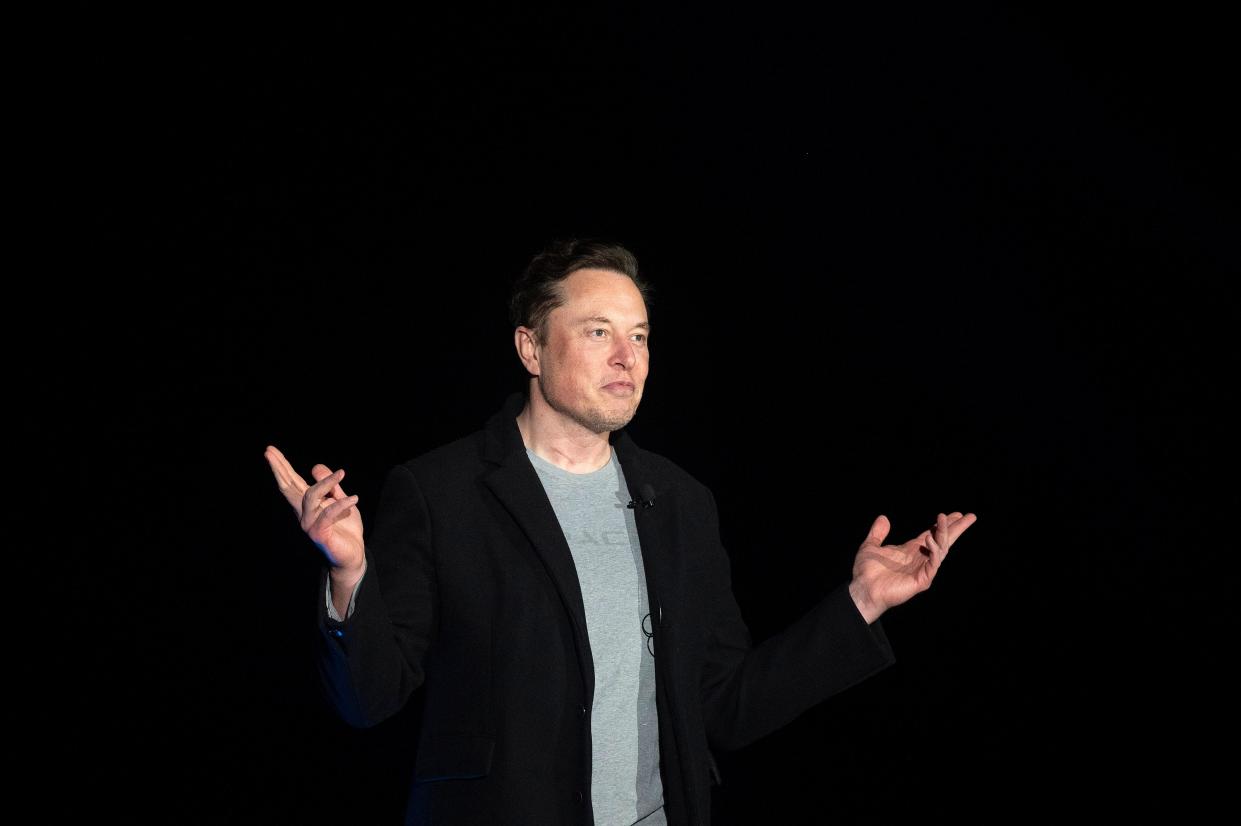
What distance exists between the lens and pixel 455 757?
1873mm

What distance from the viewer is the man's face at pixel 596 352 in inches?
83.7

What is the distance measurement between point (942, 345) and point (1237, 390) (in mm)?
768

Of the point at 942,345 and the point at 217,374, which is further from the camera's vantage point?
the point at 942,345

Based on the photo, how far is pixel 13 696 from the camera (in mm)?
2404

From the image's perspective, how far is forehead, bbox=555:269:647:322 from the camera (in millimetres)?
2172

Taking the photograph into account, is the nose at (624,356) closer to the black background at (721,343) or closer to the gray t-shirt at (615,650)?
the gray t-shirt at (615,650)

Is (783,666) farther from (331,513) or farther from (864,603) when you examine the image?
(331,513)

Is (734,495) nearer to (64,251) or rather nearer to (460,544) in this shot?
(460,544)

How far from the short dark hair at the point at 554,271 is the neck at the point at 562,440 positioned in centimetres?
18

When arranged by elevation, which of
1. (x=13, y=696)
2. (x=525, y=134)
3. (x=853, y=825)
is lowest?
(x=853, y=825)

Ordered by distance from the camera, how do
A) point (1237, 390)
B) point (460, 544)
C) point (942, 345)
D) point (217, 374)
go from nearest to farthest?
1. point (460, 544)
2. point (217, 374)
3. point (1237, 390)
4. point (942, 345)

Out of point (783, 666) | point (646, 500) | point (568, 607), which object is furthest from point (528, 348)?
point (783, 666)

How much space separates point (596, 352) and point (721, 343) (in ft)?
3.43

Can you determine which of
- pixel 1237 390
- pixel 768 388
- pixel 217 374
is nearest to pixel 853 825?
pixel 768 388
